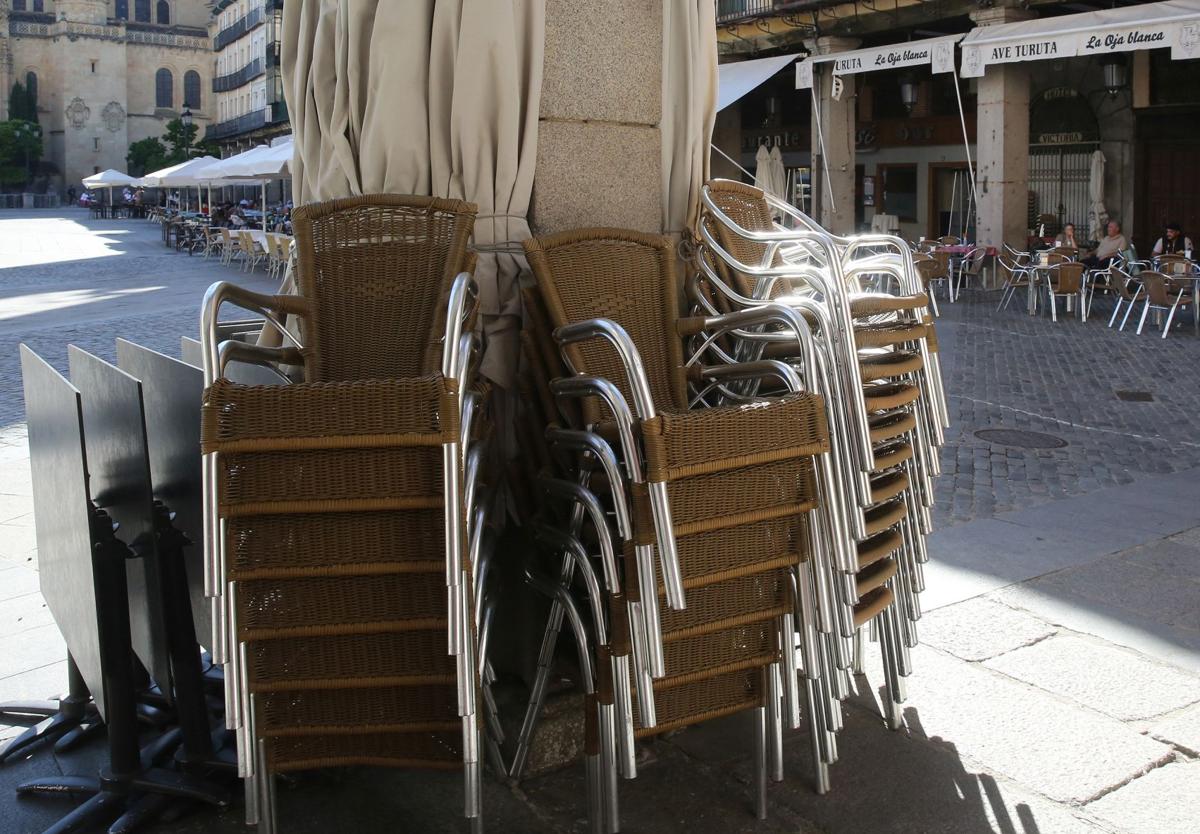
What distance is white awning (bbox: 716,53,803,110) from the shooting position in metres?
20.9

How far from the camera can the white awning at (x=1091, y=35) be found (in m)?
14.5

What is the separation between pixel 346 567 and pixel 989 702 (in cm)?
204

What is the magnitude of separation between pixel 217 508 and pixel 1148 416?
7.84 meters

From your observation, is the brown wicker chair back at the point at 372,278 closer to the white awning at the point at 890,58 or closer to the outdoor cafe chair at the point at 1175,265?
the outdoor cafe chair at the point at 1175,265

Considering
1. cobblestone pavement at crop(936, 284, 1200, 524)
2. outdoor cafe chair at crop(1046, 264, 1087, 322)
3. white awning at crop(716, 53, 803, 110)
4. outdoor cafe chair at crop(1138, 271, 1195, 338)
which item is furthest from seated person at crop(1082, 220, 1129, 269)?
white awning at crop(716, 53, 803, 110)

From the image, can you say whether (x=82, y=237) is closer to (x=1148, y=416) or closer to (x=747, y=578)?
A: (x=1148, y=416)

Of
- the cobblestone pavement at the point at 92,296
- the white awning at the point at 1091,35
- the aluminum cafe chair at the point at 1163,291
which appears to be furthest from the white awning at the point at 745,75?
the aluminum cafe chair at the point at 1163,291

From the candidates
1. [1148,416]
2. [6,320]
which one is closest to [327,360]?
[1148,416]

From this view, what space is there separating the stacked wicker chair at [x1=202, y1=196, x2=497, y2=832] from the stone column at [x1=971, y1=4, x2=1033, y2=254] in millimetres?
16932

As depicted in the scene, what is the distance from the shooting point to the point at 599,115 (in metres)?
3.59

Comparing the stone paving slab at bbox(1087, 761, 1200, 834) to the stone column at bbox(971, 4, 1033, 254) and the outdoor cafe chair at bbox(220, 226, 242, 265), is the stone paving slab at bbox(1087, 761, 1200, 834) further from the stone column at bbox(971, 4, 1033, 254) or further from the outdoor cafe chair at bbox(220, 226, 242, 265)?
the outdoor cafe chair at bbox(220, 226, 242, 265)

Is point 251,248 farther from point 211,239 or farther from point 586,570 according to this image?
point 586,570

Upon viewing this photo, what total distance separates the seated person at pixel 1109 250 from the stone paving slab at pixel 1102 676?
12317mm

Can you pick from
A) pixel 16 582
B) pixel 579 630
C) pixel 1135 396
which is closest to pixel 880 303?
pixel 579 630
